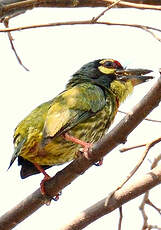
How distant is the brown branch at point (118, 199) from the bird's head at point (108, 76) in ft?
5.38

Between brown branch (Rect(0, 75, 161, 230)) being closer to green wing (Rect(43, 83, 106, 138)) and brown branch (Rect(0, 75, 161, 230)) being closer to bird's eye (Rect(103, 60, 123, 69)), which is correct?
green wing (Rect(43, 83, 106, 138))

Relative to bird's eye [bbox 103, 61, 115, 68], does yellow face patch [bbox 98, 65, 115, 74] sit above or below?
below

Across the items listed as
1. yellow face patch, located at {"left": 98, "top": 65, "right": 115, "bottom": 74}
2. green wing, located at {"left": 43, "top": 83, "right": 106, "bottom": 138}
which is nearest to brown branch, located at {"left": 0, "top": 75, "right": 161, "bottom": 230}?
green wing, located at {"left": 43, "top": 83, "right": 106, "bottom": 138}

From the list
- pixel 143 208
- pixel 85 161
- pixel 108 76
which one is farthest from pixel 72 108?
pixel 143 208

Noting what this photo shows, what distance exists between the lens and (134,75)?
4.23 m

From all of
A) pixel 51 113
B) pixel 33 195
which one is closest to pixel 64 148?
pixel 51 113

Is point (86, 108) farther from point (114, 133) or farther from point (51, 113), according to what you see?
point (114, 133)

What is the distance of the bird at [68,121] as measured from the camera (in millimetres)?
3910

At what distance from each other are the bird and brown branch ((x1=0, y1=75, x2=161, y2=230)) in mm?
378

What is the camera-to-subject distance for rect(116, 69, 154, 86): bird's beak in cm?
411

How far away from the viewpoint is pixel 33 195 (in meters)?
3.34

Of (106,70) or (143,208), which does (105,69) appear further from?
(143,208)

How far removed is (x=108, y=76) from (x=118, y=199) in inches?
79.5

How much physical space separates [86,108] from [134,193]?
1.47 meters
